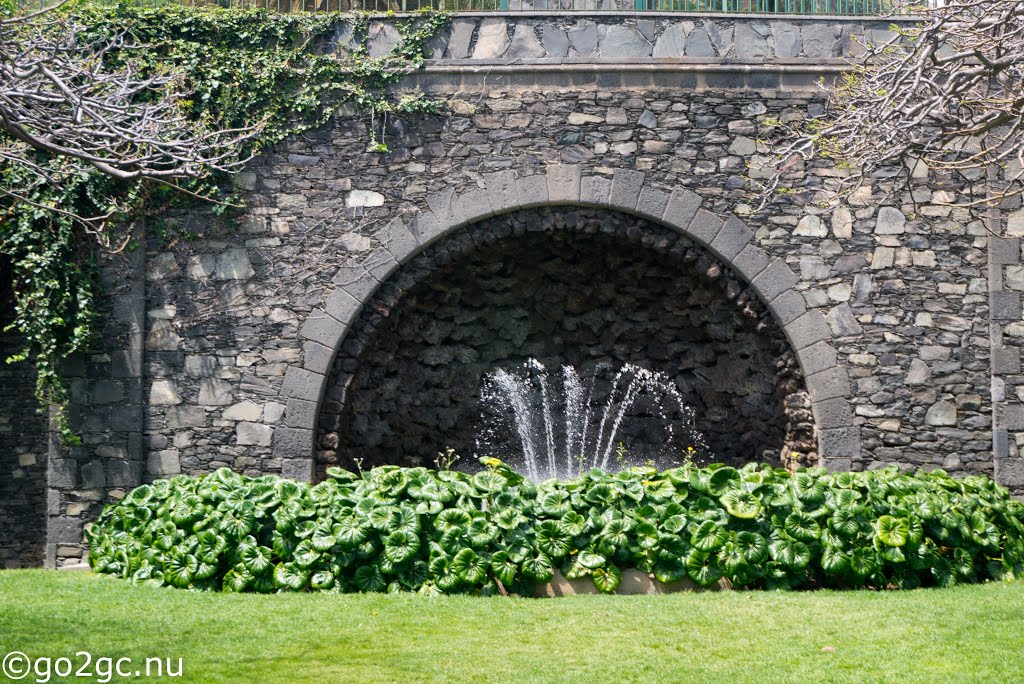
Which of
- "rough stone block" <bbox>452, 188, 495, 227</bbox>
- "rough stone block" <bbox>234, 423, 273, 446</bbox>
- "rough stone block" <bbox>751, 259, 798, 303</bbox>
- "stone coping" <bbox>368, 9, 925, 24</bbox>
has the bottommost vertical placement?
"rough stone block" <bbox>234, 423, 273, 446</bbox>

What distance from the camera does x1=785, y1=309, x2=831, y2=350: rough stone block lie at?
7793mm

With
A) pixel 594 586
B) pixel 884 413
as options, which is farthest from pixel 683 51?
pixel 594 586

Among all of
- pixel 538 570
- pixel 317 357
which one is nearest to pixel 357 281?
pixel 317 357

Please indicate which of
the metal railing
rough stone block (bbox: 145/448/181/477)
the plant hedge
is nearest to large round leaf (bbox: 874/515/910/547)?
the plant hedge

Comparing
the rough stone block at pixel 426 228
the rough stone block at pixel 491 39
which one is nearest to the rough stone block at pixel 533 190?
the rough stone block at pixel 426 228

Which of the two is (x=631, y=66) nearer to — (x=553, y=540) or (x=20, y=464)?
(x=553, y=540)

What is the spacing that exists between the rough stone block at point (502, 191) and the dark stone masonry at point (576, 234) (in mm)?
16

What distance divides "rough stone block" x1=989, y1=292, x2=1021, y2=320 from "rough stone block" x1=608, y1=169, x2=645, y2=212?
268 centimetres

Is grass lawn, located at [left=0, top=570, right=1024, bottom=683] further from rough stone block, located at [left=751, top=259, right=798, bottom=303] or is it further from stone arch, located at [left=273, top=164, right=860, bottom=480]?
rough stone block, located at [left=751, top=259, right=798, bottom=303]

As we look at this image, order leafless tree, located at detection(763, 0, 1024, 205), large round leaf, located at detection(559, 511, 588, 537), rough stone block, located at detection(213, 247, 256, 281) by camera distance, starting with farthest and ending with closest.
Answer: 1. rough stone block, located at detection(213, 247, 256, 281)
2. large round leaf, located at detection(559, 511, 588, 537)
3. leafless tree, located at detection(763, 0, 1024, 205)

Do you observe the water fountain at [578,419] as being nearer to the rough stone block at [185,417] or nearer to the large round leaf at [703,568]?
the rough stone block at [185,417]

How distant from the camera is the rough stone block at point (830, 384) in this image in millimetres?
A: 7754

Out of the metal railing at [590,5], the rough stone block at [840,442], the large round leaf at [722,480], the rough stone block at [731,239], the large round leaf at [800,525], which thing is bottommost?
the large round leaf at [800,525]

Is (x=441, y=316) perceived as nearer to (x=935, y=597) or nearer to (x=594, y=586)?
(x=594, y=586)
